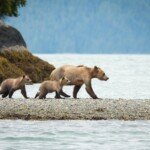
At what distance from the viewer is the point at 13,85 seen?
41.6 metres

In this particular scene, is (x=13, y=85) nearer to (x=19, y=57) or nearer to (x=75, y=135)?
(x=75, y=135)

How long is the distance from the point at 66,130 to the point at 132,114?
4.52 m

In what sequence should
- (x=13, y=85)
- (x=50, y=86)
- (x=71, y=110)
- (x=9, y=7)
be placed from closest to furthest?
(x=71, y=110) < (x=50, y=86) < (x=13, y=85) < (x=9, y=7)

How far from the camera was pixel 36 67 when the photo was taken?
206 feet

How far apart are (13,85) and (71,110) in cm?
543

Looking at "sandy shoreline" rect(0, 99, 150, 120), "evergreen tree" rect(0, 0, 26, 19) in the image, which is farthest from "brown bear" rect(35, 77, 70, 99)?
"evergreen tree" rect(0, 0, 26, 19)

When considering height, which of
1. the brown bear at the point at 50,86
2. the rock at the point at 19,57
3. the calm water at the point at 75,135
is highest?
the rock at the point at 19,57

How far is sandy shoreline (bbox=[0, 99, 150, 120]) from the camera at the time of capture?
3625 cm

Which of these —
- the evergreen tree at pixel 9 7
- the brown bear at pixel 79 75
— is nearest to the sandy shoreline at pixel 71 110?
the brown bear at pixel 79 75

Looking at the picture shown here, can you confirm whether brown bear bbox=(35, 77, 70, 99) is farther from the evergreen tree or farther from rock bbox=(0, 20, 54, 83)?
the evergreen tree

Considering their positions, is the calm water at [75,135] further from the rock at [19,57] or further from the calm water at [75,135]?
the rock at [19,57]

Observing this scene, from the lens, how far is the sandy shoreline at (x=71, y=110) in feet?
119

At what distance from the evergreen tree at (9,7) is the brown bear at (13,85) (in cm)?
2565

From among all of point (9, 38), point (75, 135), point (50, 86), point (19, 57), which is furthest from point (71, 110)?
point (9, 38)
